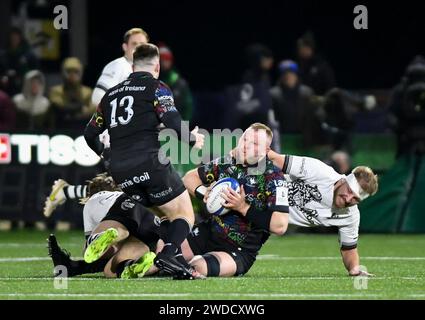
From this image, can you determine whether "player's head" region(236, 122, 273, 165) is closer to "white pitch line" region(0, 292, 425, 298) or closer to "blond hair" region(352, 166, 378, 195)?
"blond hair" region(352, 166, 378, 195)

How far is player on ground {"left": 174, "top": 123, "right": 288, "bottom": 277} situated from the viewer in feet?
34.3

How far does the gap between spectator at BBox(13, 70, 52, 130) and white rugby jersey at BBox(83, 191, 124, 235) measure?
6.51m

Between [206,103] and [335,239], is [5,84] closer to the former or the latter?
[206,103]

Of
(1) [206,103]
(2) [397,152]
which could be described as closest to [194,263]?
(2) [397,152]

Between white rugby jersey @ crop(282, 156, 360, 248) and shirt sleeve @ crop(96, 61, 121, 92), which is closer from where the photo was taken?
white rugby jersey @ crop(282, 156, 360, 248)

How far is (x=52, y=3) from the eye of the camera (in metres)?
22.4

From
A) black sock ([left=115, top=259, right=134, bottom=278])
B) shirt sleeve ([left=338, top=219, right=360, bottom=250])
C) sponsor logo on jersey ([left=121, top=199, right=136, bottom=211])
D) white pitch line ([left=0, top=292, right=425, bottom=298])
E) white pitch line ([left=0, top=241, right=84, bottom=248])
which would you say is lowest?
white pitch line ([left=0, top=241, right=84, bottom=248])

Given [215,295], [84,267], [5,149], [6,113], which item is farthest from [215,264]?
[6,113]

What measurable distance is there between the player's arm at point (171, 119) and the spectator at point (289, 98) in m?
7.61

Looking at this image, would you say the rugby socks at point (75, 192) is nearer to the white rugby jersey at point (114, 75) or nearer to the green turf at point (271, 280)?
the green turf at point (271, 280)

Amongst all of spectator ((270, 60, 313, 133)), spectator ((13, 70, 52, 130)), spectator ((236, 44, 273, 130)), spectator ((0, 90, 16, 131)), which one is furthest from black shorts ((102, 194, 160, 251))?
spectator ((270, 60, 313, 133))

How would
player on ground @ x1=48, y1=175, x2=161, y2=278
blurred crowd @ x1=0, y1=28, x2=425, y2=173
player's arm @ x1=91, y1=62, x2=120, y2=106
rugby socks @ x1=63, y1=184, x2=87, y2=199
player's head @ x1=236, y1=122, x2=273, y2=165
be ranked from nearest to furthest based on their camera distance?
player's head @ x1=236, y1=122, x2=273, y2=165 < player on ground @ x1=48, y1=175, x2=161, y2=278 < rugby socks @ x1=63, y1=184, x2=87, y2=199 < player's arm @ x1=91, y1=62, x2=120, y2=106 < blurred crowd @ x1=0, y1=28, x2=425, y2=173

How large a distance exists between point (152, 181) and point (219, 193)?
53cm
